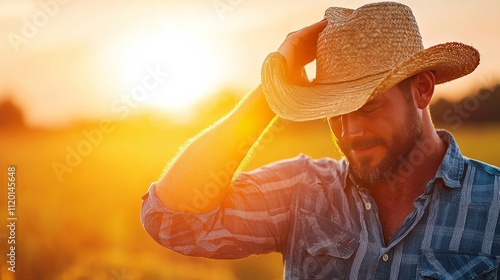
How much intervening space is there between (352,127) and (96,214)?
680 cm

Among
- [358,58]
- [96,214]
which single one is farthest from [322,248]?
[96,214]

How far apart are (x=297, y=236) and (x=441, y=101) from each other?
51.4 ft

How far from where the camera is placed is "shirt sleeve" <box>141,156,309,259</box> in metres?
2.85

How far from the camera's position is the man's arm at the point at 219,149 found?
2852mm

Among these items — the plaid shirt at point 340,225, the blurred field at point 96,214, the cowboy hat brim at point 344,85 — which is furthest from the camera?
the blurred field at point 96,214

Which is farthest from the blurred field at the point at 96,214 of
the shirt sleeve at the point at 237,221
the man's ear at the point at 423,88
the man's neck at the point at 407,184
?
the man's ear at the point at 423,88

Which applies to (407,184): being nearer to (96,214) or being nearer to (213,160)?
(213,160)

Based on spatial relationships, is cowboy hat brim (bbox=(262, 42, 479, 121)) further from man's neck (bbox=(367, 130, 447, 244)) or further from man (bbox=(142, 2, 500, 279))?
man's neck (bbox=(367, 130, 447, 244))

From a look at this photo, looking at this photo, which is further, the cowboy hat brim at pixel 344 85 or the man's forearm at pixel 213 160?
the man's forearm at pixel 213 160

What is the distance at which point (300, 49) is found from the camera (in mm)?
2988

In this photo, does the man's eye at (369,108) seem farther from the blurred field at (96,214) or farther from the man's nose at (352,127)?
the blurred field at (96,214)

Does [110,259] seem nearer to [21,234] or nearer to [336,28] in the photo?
[21,234]

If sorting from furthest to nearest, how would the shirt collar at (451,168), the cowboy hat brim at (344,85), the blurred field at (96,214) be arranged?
the blurred field at (96,214) < the shirt collar at (451,168) < the cowboy hat brim at (344,85)

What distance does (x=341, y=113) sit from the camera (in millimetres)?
2541
